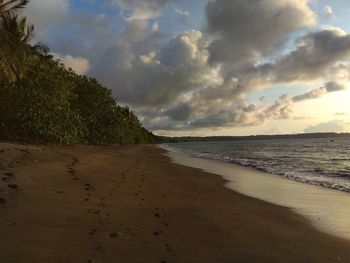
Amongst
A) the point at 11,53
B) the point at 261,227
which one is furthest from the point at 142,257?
the point at 11,53

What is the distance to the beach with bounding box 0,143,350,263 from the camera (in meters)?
6.08

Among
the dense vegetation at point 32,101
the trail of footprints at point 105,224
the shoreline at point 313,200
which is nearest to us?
the trail of footprints at point 105,224

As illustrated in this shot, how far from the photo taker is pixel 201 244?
7.02 m

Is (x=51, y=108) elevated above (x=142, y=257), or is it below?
above

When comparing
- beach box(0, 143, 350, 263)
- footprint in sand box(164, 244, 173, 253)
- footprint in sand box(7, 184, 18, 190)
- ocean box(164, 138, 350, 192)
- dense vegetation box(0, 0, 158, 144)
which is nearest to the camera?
beach box(0, 143, 350, 263)

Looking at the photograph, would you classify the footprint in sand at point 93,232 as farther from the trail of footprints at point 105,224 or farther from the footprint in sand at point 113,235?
the footprint in sand at point 113,235

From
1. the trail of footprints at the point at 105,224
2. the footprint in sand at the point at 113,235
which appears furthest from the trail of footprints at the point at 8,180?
the footprint in sand at the point at 113,235

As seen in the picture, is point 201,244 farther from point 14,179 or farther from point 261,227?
point 14,179

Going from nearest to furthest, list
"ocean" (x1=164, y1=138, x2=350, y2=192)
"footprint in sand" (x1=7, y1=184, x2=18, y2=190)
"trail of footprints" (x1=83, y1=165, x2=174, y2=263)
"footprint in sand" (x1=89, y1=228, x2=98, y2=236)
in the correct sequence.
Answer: "trail of footprints" (x1=83, y1=165, x2=174, y2=263) → "footprint in sand" (x1=89, y1=228, x2=98, y2=236) → "footprint in sand" (x1=7, y1=184, x2=18, y2=190) → "ocean" (x1=164, y1=138, x2=350, y2=192)

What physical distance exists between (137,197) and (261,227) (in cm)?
384

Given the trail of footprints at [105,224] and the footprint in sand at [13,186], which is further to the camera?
the footprint in sand at [13,186]

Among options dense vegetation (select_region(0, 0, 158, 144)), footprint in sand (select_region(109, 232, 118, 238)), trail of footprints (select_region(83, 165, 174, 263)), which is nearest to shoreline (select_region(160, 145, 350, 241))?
trail of footprints (select_region(83, 165, 174, 263))

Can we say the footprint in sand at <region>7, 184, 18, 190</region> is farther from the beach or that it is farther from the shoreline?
the shoreline

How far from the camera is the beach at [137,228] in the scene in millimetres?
6078
